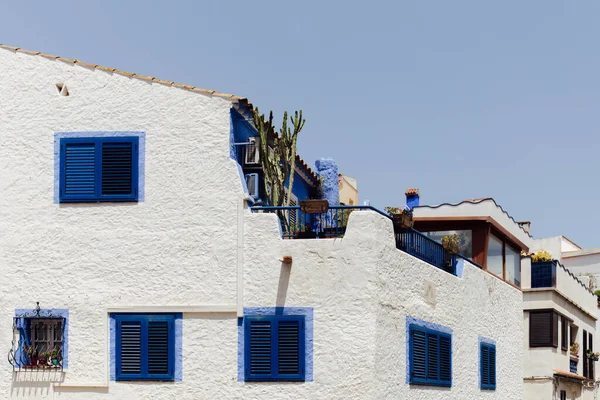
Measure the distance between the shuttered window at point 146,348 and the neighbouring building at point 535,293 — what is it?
35.8 ft

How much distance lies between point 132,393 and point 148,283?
2297mm

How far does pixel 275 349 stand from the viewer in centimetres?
2244

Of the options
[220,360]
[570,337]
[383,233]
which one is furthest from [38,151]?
[570,337]

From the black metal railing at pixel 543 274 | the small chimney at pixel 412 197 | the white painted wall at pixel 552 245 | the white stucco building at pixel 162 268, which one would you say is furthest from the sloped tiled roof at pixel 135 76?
the white painted wall at pixel 552 245

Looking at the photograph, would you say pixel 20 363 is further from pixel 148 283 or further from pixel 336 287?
pixel 336 287

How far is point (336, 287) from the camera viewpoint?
2238 centimetres

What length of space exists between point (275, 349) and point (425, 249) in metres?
5.35

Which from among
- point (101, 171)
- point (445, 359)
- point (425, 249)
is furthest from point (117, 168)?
point (445, 359)

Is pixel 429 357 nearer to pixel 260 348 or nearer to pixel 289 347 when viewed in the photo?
pixel 289 347

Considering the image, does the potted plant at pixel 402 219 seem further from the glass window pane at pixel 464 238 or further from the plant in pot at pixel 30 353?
the plant in pot at pixel 30 353

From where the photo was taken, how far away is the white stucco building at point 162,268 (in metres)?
22.4

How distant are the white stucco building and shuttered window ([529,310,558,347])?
1439 cm

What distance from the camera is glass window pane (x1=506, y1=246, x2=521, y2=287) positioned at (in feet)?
110

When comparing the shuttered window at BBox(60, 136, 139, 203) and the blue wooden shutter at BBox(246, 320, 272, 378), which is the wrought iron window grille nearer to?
the shuttered window at BBox(60, 136, 139, 203)
